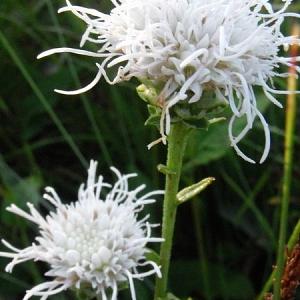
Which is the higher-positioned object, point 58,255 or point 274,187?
point 58,255

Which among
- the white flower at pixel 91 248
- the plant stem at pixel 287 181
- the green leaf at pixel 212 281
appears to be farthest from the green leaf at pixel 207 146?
the plant stem at pixel 287 181

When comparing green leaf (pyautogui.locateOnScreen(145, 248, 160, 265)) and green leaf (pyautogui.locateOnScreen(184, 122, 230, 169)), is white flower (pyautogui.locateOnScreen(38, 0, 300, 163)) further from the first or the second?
green leaf (pyautogui.locateOnScreen(184, 122, 230, 169))

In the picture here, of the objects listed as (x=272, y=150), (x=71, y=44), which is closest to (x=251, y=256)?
(x=272, y=150)

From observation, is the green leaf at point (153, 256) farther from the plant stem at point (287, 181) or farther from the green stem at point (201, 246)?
the green stem at point (201, 246)

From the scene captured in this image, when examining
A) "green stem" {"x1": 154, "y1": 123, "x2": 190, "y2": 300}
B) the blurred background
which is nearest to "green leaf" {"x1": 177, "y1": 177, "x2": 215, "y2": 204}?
"green stem" {"x1": 154, "y1": 123, "x2": 190, "y2": 300}

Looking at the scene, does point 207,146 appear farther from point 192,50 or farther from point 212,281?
point 192,50

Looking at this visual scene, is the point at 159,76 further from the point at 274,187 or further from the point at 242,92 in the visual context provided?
the point at 274,187

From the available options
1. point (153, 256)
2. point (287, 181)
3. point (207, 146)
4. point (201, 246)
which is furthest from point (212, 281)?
point (287, 181)
